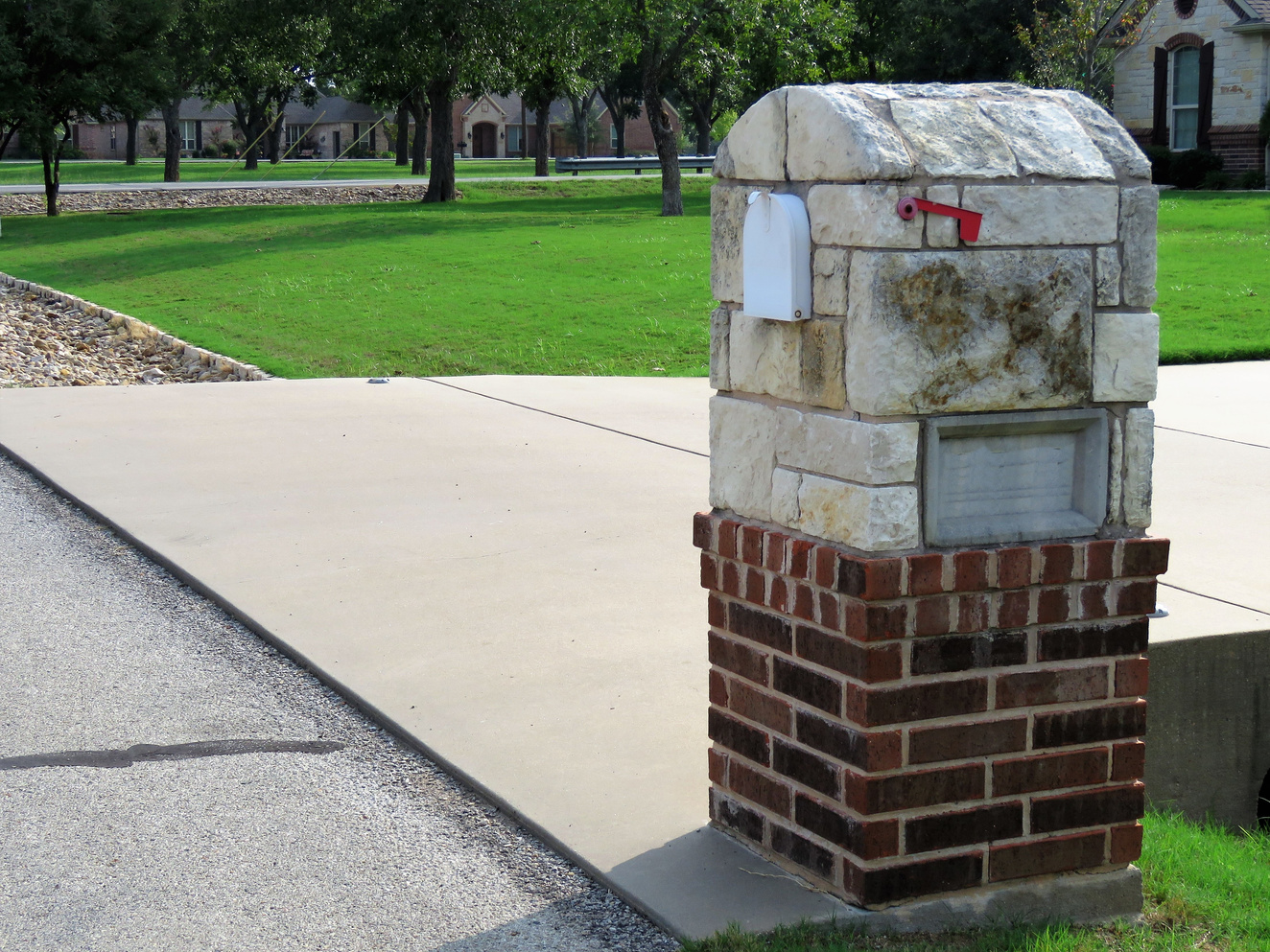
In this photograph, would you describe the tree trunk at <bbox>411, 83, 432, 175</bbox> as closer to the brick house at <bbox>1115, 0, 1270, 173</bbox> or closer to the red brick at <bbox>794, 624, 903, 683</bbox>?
the brick house at <bbox>1115, 0, 1270, 173</bbox>

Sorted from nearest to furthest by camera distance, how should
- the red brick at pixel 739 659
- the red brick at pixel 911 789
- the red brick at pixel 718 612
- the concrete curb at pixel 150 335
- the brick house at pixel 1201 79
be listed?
the red brick at pixel 911 789, the red brick at pixel 739 659, the red brick at pixel 718 612, the concrete curb at pixel 150 335, the brick house at pixel 1201 79

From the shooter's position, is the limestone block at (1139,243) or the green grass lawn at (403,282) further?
the green grass lawn at (403,282)

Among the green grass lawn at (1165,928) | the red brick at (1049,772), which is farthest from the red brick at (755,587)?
the green grass lawn at (1165,928)

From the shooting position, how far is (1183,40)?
1364 inches

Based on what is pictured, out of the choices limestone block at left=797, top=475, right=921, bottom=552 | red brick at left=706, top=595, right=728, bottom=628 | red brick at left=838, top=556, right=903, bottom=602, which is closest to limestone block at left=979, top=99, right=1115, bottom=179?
limestone block at left=797, top=475, right=921, bottom=552

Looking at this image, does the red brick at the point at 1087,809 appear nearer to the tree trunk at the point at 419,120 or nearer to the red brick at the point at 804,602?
the red brick at the point at 804,602

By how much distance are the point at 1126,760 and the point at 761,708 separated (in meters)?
0.84

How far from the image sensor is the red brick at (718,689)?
3.46 metres

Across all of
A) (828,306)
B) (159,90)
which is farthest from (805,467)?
(159,90)

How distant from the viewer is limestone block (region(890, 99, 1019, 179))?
2.95m

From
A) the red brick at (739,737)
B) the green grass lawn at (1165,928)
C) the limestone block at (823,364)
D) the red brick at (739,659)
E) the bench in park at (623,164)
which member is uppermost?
the bench in park at (623,164)

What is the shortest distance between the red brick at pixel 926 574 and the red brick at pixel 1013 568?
0.47ft

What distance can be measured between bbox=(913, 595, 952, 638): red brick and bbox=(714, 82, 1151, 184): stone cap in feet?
2.90

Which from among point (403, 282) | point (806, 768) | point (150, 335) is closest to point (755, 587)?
point (806, 768)
